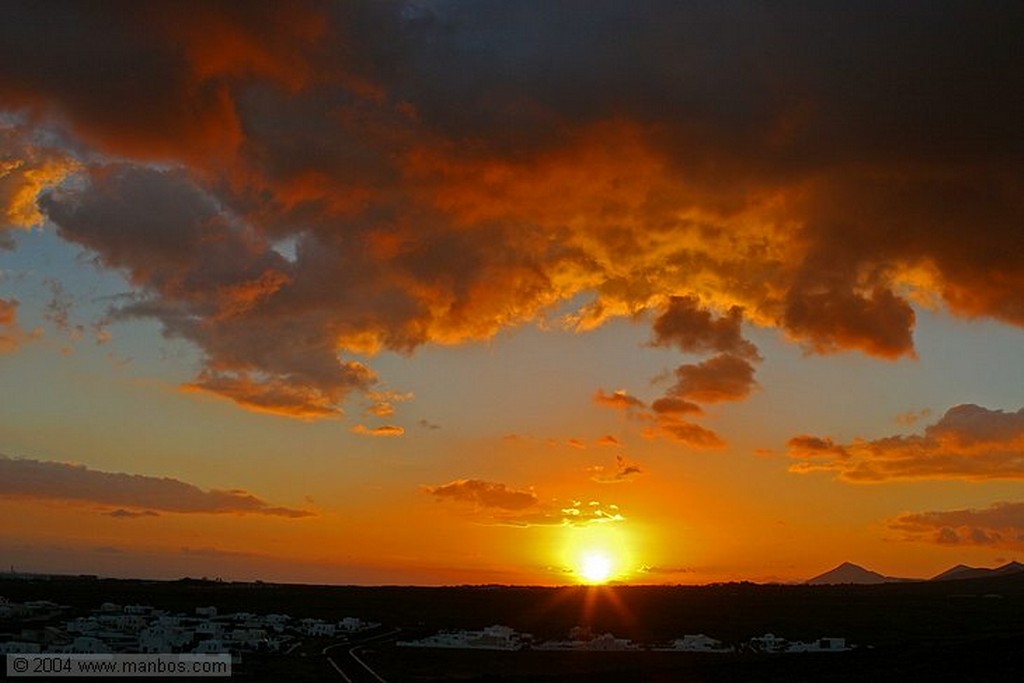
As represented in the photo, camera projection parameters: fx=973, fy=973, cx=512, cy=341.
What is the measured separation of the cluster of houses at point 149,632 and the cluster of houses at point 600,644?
20027mm

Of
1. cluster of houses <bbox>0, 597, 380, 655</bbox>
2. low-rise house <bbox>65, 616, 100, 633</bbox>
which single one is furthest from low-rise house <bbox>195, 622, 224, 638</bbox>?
low-rise house <bbox>65, 616, 100, 633</bbox>

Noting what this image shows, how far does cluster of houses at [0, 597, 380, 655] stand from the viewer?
112m

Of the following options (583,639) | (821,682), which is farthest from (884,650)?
(583,639)

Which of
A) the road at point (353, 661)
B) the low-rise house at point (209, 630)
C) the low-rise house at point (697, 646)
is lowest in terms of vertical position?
the road at point (353, 661)

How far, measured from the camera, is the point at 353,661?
367 feet

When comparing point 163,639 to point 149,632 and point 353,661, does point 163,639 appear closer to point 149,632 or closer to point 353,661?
point 149,632

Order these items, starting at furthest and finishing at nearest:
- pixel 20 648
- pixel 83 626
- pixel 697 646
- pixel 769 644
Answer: pixel 769 644 → pixel 83 626 → pixel 697 646 → pixel 20 648

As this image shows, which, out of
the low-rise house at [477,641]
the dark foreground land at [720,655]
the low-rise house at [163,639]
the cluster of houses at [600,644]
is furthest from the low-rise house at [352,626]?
the low-rise house at [163,639]

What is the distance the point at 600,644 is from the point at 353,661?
117 ft

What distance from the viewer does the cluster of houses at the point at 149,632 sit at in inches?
4402

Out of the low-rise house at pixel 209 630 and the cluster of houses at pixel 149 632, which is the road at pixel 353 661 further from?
the low-rise house at pixel 209 630

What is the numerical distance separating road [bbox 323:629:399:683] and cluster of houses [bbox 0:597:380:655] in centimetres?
660

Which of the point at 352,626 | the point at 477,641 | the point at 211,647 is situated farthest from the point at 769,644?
the point at 211,647

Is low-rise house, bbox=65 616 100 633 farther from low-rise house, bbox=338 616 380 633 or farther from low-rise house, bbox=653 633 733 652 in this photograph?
low-rise house, bbox=653 633 733 652
